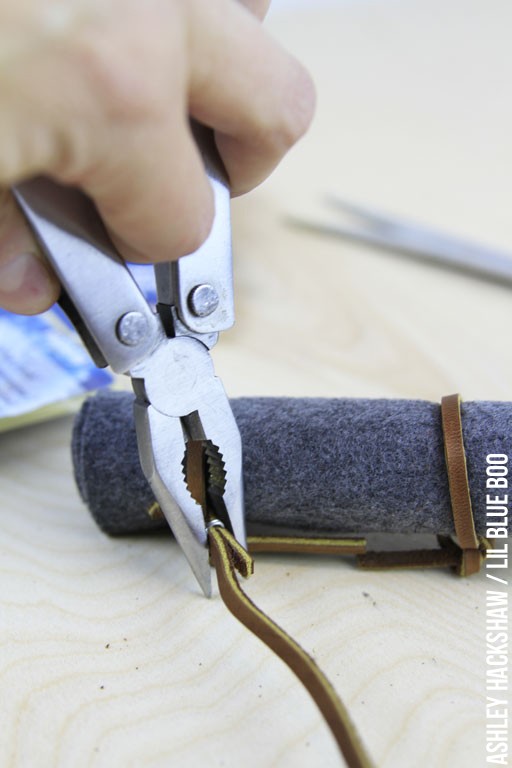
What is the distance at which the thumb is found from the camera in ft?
1.66

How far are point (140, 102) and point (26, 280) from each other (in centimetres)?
19

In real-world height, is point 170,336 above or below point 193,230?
below

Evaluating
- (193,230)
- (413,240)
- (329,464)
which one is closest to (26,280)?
(193,230)

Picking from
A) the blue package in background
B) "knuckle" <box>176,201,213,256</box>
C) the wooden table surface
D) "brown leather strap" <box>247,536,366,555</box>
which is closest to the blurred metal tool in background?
the wooden table surface

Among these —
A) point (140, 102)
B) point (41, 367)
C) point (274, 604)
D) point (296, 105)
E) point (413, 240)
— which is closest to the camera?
point (140, 102)

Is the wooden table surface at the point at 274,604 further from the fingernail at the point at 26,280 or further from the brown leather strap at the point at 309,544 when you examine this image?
the fingernail at the point at 26,280

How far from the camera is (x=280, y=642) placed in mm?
497

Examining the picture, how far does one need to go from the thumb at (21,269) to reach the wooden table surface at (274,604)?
21 centimetres

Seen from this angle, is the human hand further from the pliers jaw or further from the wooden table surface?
the wooden table surface

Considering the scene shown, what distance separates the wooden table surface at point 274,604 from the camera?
1.64 ft

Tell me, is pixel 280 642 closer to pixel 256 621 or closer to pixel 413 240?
pixel 256 621

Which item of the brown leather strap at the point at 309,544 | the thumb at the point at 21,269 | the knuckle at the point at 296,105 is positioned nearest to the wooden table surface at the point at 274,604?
the brown leather strap at the point at 309,544

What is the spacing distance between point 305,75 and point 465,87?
139 centimetres

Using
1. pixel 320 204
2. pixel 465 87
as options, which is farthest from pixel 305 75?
pixel 465 87
